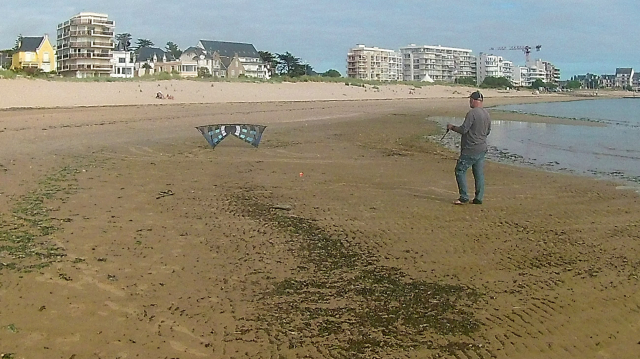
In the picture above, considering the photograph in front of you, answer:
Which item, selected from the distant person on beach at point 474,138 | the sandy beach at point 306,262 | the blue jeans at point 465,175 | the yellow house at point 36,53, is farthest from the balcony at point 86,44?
the blue jeans at point 465,175

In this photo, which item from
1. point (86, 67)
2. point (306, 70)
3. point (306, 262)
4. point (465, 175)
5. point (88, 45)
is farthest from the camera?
point (306, 70)

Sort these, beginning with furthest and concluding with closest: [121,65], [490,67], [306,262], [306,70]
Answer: [490,67] < [306,70] < [121,65] < [306,262]

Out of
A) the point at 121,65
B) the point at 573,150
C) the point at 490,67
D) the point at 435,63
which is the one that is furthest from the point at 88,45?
the point at 490,67

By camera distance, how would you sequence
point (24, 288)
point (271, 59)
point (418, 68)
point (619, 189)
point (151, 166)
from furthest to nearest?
1. point (418, 68)
2. point (271, 59)
3. point (151, 166)
4. point (619, 189)
5. point (24, 288)

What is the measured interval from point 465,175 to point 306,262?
3.79m

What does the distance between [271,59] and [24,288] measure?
102 metres

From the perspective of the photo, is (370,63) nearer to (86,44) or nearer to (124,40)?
(124,40)

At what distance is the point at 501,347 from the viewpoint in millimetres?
3668

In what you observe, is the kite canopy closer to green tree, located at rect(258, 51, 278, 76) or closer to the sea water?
the sea water

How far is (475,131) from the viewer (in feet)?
27.9

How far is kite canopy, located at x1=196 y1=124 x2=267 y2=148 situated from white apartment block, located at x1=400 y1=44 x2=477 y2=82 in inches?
6282

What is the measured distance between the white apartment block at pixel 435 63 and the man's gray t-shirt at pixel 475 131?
164276 millimetres

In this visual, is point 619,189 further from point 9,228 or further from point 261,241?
point 9,228

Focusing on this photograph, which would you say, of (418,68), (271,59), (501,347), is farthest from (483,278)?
(418,68)
